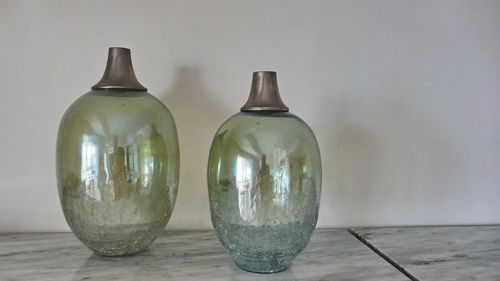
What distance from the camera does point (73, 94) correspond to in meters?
0.88

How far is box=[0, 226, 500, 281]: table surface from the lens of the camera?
26.1 inches

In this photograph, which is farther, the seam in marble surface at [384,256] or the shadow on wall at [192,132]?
the shadow on wall at [192,132]

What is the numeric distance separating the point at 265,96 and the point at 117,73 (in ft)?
0.81

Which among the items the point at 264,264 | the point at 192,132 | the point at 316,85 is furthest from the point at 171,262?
the point at 316,85

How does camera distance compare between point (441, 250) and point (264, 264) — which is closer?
point (264, 264)

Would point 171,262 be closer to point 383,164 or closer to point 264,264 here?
point 264,264

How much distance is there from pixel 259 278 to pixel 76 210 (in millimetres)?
309

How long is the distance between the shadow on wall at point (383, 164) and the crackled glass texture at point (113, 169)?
382 mm

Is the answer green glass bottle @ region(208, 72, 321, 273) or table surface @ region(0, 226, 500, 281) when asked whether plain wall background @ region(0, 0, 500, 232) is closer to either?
table surface @ region(0, 226, 500, 281)

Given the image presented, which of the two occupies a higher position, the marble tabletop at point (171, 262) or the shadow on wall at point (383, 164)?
the shadow on wall at point (383, 164)

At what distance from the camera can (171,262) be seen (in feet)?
2.35

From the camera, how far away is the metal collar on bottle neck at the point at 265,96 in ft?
2.27

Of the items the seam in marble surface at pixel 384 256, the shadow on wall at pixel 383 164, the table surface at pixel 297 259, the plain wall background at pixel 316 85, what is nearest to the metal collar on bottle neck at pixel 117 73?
the plain wall background at pixel 316 85

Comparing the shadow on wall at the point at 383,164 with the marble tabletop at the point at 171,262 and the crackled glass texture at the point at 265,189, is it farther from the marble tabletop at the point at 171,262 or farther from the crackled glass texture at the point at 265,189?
the crackled glass texture at the point at 265,189
